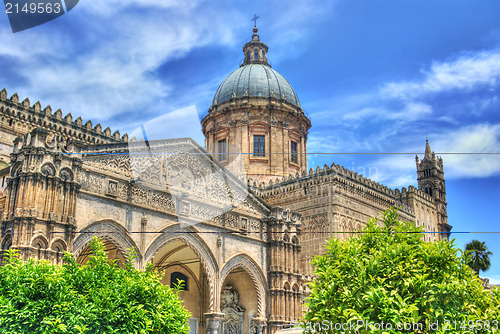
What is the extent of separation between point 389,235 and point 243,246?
1386 centimetres

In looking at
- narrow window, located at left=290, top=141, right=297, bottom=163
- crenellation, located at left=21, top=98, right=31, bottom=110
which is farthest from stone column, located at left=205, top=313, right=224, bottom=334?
narrow window, located at left=290, top=141, right=297, bottom=163

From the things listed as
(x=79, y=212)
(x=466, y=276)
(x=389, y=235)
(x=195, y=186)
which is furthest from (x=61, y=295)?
(x=195, y=186)

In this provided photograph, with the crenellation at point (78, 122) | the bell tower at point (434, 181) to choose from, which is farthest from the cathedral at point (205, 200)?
the bell tower at point (434, 181)

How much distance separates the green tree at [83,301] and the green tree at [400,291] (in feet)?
14.2

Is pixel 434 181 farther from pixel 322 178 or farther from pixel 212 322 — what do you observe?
pixel 212 322

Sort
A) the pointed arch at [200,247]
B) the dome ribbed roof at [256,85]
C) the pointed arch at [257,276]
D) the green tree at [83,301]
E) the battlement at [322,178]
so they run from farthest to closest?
1. the dome ribbed roof at [256,85]
2. the battlement at [322,178]
3. the pointed arch at [257,276]
4. the pointed arch at [200,247]
5. the green tree at [83,301]

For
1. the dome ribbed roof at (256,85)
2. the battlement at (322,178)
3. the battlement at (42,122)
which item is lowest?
the battlement at (322,178)

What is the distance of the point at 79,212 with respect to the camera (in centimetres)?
2092

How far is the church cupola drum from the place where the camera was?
147ft

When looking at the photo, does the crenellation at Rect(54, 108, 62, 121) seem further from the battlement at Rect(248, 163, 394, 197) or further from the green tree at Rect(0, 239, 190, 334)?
the green tree at Rect(0, 239, 190, 334)

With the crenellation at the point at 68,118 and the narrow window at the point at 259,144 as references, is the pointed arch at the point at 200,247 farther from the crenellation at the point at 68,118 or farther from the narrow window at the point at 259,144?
the narrow window at the point at 259,144

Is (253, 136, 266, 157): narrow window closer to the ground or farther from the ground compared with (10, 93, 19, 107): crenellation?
farther from the ground

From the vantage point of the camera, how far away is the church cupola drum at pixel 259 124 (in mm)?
44906

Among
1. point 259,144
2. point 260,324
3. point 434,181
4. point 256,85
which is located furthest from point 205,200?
point 434,181
